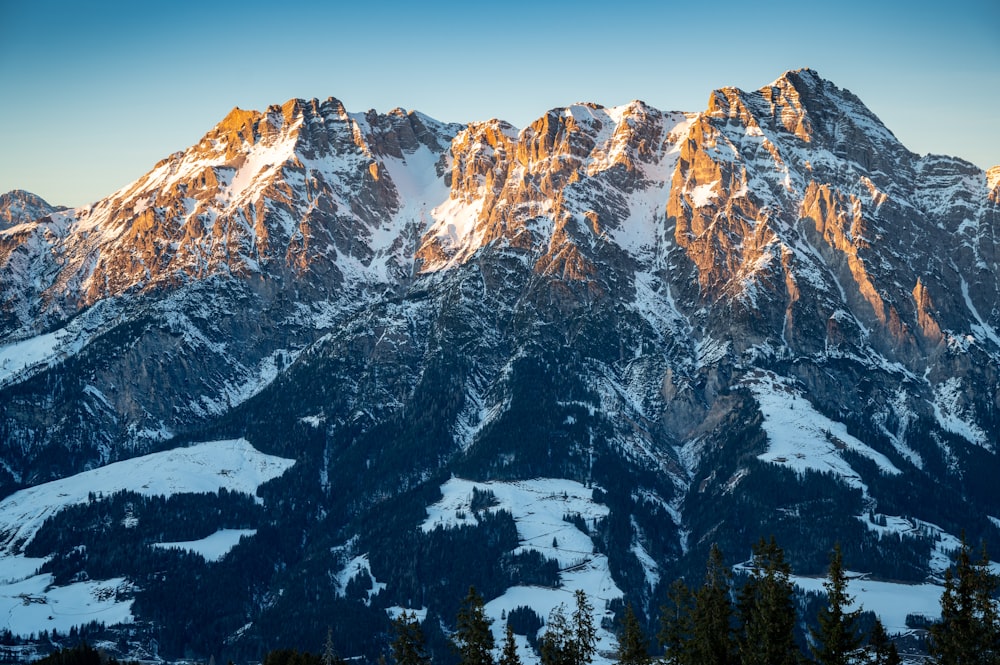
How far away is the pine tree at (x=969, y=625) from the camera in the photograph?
126m

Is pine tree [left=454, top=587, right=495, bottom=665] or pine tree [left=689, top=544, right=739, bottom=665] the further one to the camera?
pine tree [left=689, top=544, right=739, bottom=665]

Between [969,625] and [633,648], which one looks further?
[633,648]

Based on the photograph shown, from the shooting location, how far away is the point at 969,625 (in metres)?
127

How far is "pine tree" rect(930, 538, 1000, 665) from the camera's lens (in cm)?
12556

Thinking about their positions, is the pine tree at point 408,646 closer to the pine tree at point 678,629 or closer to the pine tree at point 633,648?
the pine tree at point 633,648

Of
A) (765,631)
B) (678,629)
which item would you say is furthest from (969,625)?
(678,629)

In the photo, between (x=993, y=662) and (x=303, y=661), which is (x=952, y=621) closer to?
(x=993, y=662)

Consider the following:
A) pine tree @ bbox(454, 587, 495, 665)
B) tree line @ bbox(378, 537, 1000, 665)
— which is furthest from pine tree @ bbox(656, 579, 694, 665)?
pine tree @ bbox(454, 587, 495, 665)

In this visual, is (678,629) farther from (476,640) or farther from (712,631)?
(476,640)

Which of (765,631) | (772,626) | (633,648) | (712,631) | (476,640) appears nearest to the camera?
(772,626)

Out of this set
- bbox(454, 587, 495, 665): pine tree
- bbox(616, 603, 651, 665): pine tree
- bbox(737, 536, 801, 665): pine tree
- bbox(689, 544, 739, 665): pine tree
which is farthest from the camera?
bbox(616, 603, 651, 665): pine tree

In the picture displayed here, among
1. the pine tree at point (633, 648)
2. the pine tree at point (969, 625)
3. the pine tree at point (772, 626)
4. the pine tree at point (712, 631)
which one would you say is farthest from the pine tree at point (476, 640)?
the pine tree at point (969, 625)

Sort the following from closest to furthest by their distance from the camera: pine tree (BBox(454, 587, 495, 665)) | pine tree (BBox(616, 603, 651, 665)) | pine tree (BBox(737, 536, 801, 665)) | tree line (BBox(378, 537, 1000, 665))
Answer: tree line (BBox(378, 537, 1000, 665))
pine tree (BBox(737, 536, 801, 665))
pine tree (BBox(454, 587, 495, 665))
pine tree (BBox(616, 603, 651, 665))

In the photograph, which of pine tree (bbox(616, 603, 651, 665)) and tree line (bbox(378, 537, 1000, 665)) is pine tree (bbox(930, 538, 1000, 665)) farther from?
pine tree (bbox(616, 603, 651, 665))
